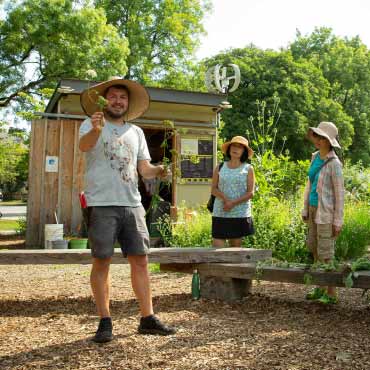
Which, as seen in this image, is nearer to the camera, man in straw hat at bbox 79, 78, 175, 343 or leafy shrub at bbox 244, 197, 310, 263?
man in straw hat at bbox 79, 78, 175, 343

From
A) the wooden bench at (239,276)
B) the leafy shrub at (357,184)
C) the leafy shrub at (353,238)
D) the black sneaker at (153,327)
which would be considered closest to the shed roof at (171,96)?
the leafy shrub at (357,184)

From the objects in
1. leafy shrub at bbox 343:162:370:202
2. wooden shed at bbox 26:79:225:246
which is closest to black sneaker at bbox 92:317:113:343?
wooden shed at bbox 26:79:225:246

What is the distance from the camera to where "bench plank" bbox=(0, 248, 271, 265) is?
479 cm

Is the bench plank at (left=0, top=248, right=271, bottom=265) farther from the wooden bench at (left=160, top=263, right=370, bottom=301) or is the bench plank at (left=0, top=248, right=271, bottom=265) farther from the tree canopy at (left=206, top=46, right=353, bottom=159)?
the tree canopy at (left=206, top=46, right=353, bottom=159)

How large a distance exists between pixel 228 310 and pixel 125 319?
35.9 inches

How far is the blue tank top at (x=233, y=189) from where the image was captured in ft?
18.0

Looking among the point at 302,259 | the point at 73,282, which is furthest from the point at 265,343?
the point at 302,259

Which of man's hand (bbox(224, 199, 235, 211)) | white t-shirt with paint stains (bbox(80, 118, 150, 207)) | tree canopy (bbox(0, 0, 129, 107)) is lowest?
man's hand (bbox(224, 199, 235, 211))

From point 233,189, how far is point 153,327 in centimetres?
210

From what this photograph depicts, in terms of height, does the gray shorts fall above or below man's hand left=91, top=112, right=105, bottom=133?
below

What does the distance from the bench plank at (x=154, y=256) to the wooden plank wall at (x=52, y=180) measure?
18.5 feet

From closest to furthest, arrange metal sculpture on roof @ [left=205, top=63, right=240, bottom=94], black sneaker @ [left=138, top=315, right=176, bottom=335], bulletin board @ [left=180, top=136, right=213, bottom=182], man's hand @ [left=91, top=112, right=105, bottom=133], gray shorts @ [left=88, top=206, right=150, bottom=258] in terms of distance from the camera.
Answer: man's hand @ [left=91, top=112, right=105, bottom=133] → gray shorts @ [left=88, top=206, right=150, bottom=258] → black sneaker @ [left=138, top=315, right=176, bottom=335] → bulletin board @ [left=180, top=136, right=213, bottom=182] → metal sculpture on roof @ [left=205, top=63, right=240, bottom=94]

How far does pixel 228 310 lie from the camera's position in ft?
15.2

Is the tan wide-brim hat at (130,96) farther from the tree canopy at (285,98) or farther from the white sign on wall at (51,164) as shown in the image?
the tree canopy at (285,98)
